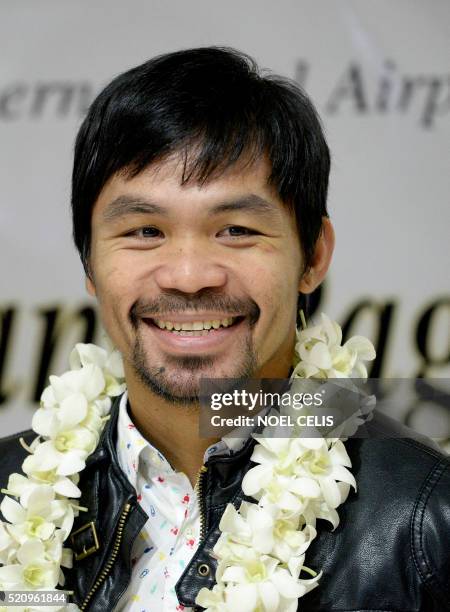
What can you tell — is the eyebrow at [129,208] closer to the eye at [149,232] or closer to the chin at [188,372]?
the eye at [149,232]

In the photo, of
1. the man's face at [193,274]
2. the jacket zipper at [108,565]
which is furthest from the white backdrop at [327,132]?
the jacket zipper at [108,565]

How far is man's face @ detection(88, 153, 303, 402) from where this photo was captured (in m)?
1.55

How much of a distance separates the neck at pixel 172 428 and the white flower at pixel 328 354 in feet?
0.75

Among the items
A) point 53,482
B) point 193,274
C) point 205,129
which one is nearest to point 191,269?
point 193,274

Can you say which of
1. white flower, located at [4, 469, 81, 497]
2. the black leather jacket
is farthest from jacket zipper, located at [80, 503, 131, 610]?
white flower, located at [4, 469, 81, 497]

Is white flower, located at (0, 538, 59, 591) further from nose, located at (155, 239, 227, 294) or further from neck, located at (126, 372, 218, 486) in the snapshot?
nose, located at (155, 239, 227, 294)

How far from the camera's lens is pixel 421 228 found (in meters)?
2.81

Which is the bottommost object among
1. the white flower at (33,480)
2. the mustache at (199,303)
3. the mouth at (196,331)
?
the white flower at (33,480)

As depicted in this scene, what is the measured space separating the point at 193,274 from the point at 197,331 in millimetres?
121

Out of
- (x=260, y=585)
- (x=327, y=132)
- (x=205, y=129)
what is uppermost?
(x=205, y=129)

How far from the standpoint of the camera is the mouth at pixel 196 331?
1.58 metres

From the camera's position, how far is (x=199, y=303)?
5.14 feet

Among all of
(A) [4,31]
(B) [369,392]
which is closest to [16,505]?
(B) [369,392]

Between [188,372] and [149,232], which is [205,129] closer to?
[149,232]
